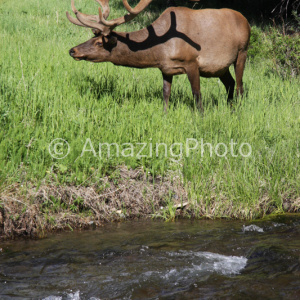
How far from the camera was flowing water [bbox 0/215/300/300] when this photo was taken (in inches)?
136

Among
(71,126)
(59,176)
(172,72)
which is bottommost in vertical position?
(59,176)

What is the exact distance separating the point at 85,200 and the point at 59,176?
397 millimetres

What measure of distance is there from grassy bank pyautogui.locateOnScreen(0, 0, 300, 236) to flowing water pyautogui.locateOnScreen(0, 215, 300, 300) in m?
0.31

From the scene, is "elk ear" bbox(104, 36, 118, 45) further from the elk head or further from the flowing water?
the flowing water

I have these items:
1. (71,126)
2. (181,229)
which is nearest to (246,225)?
(181,229)

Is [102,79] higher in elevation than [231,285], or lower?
higher

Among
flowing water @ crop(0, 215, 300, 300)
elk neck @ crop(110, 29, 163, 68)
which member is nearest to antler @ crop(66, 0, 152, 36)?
elk neck @ crop(110, 29, 163, 68)

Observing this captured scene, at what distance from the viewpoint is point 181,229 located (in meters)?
4.89

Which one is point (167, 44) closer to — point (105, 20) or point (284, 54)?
point (105, 20)

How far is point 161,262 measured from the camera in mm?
3943

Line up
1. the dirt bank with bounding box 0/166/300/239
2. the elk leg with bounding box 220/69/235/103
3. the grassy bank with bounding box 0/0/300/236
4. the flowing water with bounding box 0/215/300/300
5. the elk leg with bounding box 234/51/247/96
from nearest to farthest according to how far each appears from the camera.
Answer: the flowing water with bounding box 0/215/300/300, the dirt bank with bounding box 0/166/300/239, the grassy bank with bounding box 0/0/300/236, the elk leg with bounding box 234/51/247/96, the elk leg with bounding box 220/69/235/103

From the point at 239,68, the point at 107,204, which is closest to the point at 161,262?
the point at 107,204

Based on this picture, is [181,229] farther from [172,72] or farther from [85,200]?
[172,72]

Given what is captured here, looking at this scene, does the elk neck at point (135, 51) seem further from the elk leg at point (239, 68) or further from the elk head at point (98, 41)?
the elk leg at point (239, 68)
